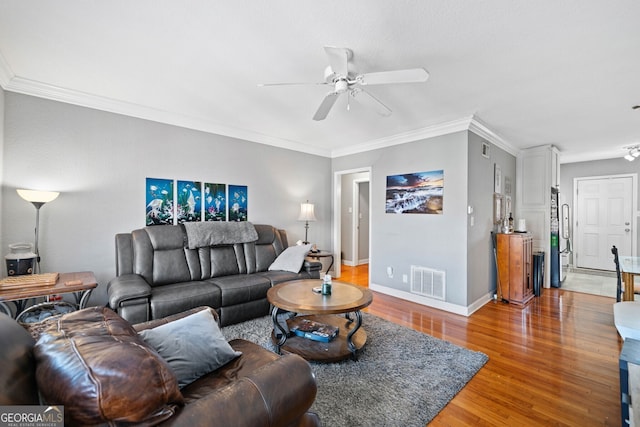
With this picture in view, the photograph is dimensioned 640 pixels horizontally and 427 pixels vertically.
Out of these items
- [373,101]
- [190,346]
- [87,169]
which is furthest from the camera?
[87,169]

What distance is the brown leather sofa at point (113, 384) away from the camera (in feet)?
2.34

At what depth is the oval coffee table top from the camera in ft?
7.00

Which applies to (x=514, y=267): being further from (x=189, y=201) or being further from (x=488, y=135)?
(x=189, y=201)

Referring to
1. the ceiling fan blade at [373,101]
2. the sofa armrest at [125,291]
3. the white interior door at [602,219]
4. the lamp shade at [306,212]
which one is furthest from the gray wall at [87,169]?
the white interior door at [602,219]

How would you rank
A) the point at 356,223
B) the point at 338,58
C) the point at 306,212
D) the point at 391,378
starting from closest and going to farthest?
the point at 338,58, the point at 391,378, the point at 306,212, the point at 356,223

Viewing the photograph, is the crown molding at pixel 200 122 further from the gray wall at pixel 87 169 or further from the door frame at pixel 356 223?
the door frame at pixel 356 223

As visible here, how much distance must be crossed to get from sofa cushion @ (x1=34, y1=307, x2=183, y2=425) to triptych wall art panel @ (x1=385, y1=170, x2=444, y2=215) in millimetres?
3611

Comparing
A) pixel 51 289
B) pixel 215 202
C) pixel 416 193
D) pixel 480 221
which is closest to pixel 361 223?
pixel 416 193

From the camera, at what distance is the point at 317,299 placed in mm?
2344

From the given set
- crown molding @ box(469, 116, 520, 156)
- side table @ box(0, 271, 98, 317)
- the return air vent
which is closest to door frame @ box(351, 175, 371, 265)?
the return air vent

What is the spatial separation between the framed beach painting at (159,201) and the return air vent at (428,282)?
11.3ft

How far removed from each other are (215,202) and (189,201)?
35 cm

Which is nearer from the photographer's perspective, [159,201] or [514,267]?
[159,201]

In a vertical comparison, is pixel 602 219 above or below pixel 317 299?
above
